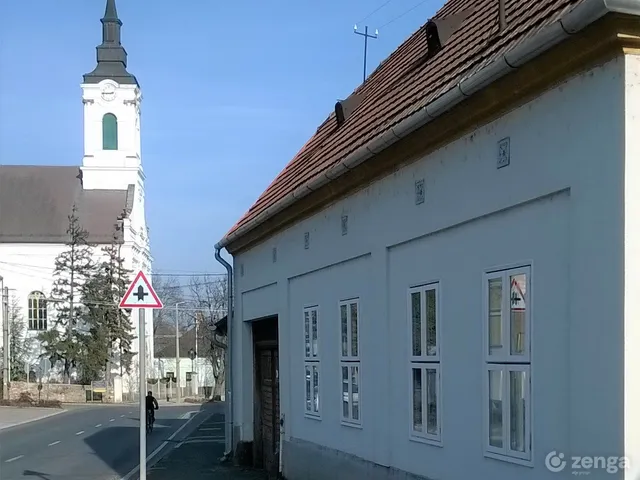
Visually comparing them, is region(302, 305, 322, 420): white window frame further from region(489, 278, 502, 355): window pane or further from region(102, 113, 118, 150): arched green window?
region(102, 113, 118, 150): arched green window

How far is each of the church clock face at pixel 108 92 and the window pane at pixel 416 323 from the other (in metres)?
69.5

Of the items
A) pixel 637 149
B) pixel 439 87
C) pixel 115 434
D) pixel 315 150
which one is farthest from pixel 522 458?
pixel 115 434

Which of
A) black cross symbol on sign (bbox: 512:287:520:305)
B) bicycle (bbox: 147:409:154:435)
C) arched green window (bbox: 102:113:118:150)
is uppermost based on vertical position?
arched green window (bbox: 102:113:118:150)

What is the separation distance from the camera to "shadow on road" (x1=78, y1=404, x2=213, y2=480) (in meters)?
20.2

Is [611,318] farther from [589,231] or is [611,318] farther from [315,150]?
[315,150]

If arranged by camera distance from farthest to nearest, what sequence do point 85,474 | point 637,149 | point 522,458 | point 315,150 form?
1. point 85,474
2. point 315,150
3. point 522,458
4. point 637,149

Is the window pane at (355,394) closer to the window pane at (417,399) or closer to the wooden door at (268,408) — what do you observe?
the window pane at (417,399)

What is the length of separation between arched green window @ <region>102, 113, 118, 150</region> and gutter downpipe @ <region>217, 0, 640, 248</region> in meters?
66.4

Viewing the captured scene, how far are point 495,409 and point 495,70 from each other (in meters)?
2.68

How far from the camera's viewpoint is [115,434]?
97.2 ft

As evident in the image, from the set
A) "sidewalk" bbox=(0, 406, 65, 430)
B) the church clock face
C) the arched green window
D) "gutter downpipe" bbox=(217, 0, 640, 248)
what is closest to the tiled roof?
"gutter downpipe" bbox=(217, 0, 640, 248)

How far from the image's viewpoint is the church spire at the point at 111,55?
2987 inches

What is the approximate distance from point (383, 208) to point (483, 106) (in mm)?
2771

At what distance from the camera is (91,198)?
73.1m
